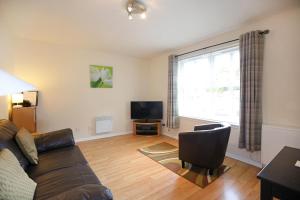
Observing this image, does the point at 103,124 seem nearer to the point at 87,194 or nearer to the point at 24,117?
the point at 24,117

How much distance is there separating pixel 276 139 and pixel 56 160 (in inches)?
114

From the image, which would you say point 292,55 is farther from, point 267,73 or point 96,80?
point 96,80

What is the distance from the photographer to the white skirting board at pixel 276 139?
2.09 meters

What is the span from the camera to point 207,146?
2.23 metres

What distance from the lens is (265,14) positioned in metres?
2.32

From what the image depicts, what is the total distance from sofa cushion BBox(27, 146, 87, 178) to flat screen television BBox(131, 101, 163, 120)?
8.18 feet

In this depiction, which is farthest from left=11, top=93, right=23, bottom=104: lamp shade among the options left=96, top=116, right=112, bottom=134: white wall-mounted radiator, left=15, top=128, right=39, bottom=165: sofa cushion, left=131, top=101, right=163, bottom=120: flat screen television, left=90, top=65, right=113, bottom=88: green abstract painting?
left=131, top=101, right=163, bottom=120: flat screen television

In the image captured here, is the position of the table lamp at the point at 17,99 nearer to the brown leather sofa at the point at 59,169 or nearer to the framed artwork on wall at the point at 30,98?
the framed artwork on wall at the point at 30,98

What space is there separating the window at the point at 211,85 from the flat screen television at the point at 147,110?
0.68 metres

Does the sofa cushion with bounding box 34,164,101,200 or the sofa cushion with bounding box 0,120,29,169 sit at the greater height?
the sofa cushion with bounding box 0,120,29,169

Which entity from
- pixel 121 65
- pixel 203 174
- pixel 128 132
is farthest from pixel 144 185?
pixel 121 65

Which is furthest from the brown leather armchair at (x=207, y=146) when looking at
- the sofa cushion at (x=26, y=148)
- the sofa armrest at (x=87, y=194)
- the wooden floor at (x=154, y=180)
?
the sofa cushion at (x=26, y=148)

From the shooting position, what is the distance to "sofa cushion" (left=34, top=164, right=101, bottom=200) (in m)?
1.24

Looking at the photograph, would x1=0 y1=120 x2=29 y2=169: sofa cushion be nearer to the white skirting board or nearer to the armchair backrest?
the armchair backrest
